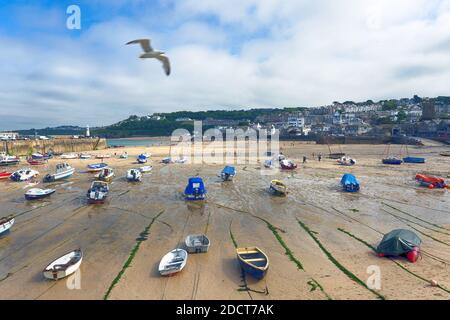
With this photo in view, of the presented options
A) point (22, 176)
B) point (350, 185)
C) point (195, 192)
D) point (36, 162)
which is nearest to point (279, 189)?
point (350, 185)

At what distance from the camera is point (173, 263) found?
13.1 meters

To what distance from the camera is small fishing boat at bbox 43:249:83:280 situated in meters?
12.2

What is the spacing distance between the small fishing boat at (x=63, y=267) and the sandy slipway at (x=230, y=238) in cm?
53

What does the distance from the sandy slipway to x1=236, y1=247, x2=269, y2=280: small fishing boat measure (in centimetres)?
39

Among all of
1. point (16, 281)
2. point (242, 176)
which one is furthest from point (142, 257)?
point (242, 176)

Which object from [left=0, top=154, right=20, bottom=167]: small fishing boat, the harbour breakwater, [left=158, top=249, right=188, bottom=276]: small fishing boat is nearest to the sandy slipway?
[left=158, top=249, right=188, bottom=276]: small fishing boat

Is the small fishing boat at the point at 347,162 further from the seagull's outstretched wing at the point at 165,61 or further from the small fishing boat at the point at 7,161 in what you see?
the small fishing boat at the point at 7,161

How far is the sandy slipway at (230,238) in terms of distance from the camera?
38.1 feet

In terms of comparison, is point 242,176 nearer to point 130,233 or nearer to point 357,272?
point 130,233

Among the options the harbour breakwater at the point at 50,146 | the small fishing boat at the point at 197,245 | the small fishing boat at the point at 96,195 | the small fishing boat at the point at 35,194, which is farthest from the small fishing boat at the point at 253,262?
the harbour breakwater at the point at 50,146

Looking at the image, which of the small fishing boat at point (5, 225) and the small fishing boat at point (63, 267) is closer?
the small fishing boat at point (63, 267)

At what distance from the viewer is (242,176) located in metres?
39.2

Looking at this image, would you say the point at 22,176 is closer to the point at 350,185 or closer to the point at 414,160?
the point at 350,185
